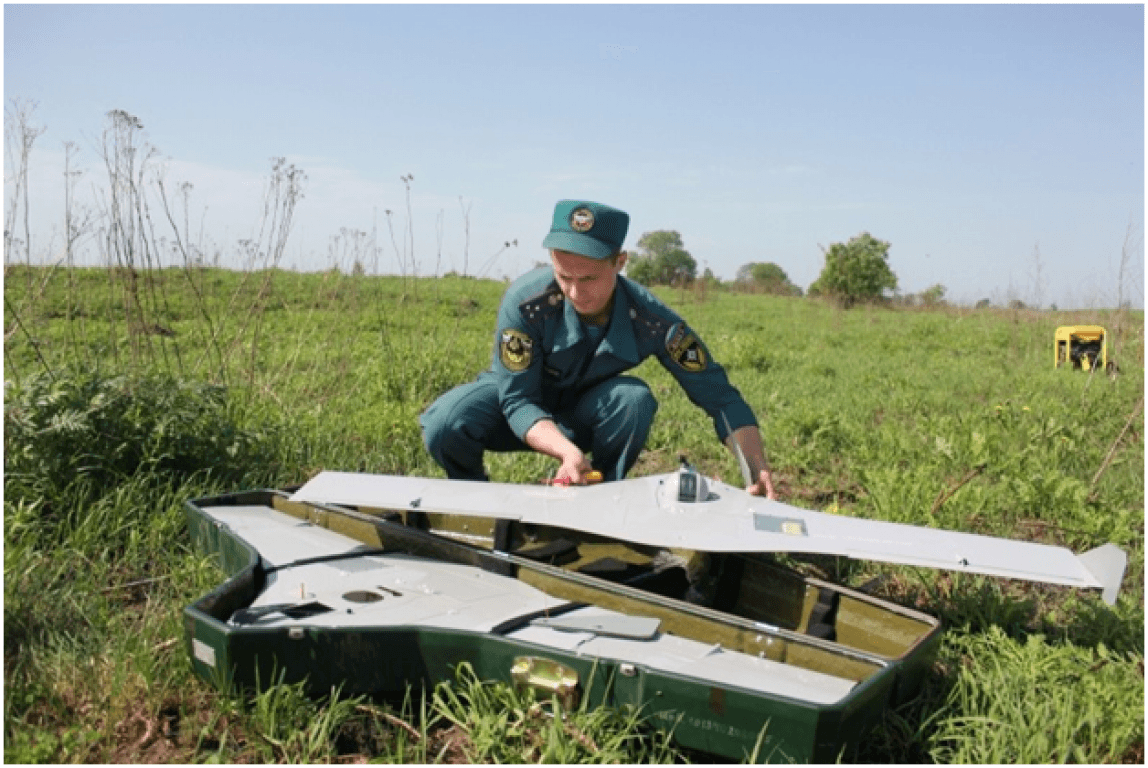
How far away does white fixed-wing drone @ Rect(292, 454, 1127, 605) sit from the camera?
2.94 metres

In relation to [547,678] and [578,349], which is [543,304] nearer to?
[578,349]

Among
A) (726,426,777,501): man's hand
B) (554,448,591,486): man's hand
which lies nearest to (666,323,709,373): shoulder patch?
(726,426,777,501): man's hand

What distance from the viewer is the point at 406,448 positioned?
547cm

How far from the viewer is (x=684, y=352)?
162 inches

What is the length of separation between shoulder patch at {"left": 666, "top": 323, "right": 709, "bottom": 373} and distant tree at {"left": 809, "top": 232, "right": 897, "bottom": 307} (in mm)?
44086

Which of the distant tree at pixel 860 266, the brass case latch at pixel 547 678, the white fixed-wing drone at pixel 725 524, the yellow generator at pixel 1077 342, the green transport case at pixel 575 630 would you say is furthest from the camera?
the distant tree at pixel 860 266

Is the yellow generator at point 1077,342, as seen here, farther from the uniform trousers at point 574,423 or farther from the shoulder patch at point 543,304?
the shoulder patch at point 543,304

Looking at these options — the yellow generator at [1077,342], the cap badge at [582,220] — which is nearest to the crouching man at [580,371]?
the cap badge at [582,220]

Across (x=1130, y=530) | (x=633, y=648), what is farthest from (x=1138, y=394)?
(x=633, y=648)

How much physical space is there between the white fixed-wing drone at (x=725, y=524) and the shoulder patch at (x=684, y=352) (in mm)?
857

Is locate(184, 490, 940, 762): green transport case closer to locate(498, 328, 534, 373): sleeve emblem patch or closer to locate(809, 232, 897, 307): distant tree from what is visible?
locate(498, 328, 534, 373): sleeve emblem patch

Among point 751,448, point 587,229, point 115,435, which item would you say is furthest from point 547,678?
point 115,435

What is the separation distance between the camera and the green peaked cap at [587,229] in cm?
371

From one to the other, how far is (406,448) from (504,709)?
296 cm
